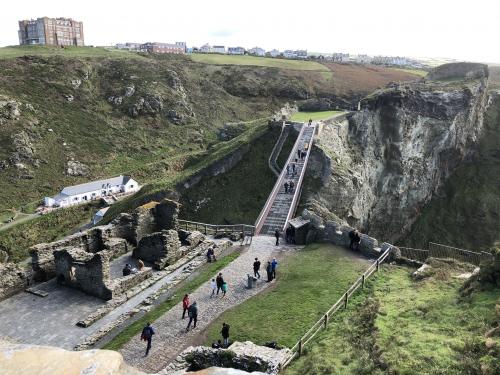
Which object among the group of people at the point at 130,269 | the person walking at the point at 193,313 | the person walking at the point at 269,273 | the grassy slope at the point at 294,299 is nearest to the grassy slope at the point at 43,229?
the group of people at the point at 130,269

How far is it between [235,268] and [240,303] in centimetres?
426

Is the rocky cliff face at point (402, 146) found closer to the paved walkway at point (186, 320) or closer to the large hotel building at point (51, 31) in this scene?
the paved walkway at point (186, 320)

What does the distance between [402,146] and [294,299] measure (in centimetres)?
4770

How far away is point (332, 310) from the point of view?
18344mm

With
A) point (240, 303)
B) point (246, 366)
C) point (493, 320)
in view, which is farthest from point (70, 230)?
point (493, 320)

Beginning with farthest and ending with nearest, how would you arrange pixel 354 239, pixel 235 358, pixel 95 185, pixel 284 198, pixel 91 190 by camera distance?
pixel 95 185, pixel 91 190, pixel 284 198, pixel 354 239, pixel 235 358

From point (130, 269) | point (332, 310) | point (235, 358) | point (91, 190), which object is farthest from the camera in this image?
point (91, 190)

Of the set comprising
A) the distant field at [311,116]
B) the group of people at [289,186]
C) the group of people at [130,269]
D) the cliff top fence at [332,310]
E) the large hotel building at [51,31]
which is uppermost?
the large hotel building at [51,31]

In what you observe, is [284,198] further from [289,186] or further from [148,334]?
[148,334]

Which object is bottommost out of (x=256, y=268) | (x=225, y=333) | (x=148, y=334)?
(x=148, y=334)

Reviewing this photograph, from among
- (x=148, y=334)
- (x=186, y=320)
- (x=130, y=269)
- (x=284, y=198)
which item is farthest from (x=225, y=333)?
(x=284, y=198)

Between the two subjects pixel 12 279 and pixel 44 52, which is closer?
pixel 12 279

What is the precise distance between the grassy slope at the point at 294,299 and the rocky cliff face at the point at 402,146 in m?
19.9

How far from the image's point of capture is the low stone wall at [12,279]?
891 inches
